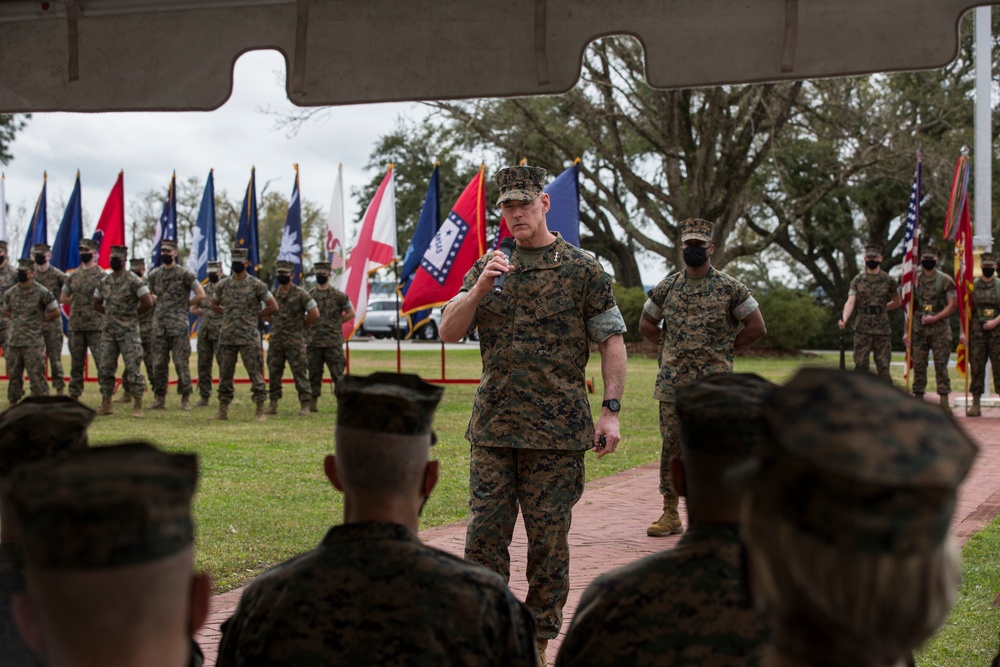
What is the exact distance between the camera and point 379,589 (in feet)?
7.84

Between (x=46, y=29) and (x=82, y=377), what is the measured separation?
11.8 metres

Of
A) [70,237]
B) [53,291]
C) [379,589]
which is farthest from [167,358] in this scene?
[379,589]

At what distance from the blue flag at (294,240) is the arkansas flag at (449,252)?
9.95ft

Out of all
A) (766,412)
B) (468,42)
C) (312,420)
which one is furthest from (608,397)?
(312,420)

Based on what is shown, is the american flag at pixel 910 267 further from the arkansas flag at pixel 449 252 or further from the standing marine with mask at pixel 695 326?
the standing marine with mask at pixel 695 326

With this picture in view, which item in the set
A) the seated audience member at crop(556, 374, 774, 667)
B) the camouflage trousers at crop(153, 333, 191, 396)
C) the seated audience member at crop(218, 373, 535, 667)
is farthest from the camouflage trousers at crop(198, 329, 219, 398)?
the seated audience member at crop(556, 374, 774, 667)

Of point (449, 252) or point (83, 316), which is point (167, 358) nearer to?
point (83, 316)

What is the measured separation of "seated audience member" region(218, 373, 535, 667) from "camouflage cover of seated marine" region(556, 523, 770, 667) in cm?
24

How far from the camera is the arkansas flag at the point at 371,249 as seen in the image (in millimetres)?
18297

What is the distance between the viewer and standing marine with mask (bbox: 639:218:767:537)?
7551 mm

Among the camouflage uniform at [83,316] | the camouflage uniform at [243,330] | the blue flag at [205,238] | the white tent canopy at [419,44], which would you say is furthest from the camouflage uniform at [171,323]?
the white tent canopy at [419,44]

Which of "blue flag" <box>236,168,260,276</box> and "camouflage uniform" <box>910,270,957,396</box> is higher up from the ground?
"blue flag" <box>236,168,260,276</box>

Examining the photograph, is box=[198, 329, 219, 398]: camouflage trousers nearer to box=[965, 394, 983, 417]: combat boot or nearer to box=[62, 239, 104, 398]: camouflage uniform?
box=[62, 239, 104, 398]: camouflage uniform

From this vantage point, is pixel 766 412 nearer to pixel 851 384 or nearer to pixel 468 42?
pixel 851 384
